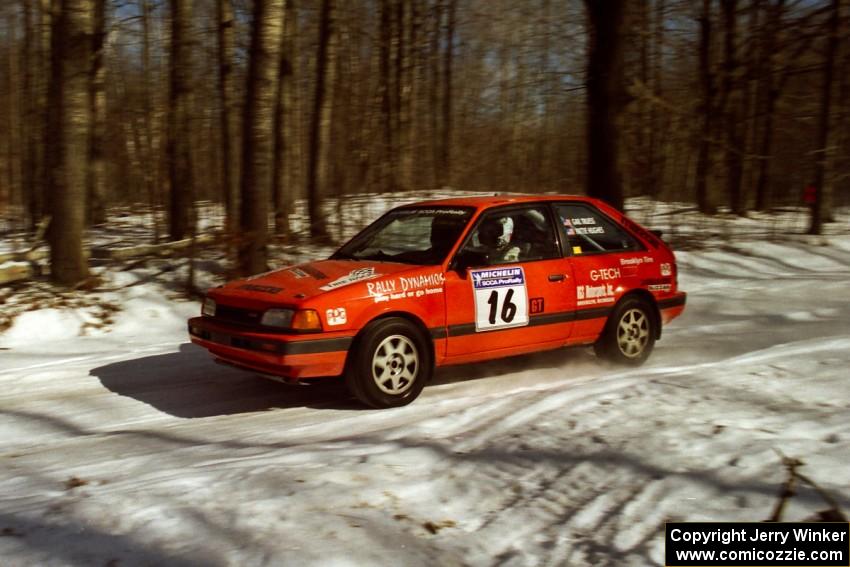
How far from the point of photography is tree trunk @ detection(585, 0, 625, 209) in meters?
11.6

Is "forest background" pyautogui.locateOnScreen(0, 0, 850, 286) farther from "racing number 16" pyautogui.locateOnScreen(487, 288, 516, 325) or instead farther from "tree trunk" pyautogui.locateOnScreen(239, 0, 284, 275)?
"racing number 16" pyautogui.locateOnScreen(487, 288, 516, 325)

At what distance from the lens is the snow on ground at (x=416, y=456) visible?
11.5 ft

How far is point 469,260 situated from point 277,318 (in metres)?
1.59

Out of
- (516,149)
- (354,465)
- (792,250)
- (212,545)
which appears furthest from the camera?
(516,149)

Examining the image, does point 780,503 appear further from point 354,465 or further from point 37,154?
point 37,154

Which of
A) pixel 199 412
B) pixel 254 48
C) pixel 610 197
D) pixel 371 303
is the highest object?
pixel 254 48

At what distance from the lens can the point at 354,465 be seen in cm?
443

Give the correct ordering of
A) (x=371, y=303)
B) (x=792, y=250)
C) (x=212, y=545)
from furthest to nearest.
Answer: (x=792, y=250), (x=371, y=303), (x=212, y=545)

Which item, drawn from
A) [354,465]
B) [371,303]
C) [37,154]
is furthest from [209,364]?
[37,154]

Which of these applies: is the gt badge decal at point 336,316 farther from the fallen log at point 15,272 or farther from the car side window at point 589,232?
the fallen log at point 15,272

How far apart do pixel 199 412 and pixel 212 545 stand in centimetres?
279

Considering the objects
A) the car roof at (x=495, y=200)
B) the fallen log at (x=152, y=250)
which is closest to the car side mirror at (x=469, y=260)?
the car roof at (x=495, y=200)

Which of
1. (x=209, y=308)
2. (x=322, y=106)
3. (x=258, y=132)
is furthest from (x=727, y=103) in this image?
(x=209, y=308)

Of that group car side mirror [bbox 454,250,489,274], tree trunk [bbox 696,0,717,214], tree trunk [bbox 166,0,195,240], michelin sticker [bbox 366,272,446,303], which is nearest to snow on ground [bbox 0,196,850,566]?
michelin sticker [bbox 366,272,446,303]
